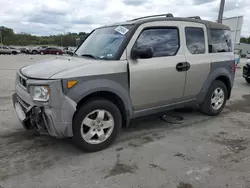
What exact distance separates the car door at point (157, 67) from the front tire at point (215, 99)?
37.1 inches

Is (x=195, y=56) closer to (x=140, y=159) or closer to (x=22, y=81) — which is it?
(x=140, y=159)

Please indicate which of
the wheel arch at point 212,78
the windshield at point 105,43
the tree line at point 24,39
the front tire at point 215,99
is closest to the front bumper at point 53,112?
the windshield at point 105,43

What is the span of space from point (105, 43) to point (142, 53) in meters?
0.75

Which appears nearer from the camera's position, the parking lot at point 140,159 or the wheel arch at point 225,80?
the parking lot at point 140,159

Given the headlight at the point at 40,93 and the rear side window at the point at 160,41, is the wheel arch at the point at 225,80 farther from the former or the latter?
the headlight at the point at 40,93

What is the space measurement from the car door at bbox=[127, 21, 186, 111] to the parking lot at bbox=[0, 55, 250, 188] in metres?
0.64

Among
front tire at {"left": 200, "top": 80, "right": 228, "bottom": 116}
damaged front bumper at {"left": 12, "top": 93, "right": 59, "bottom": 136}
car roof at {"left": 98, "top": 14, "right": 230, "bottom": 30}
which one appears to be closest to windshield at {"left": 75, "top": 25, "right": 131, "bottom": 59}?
car roof at {"left": 98, "top": 14, "right": 230, "bottom": 30}

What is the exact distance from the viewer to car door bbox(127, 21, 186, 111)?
3600 mm

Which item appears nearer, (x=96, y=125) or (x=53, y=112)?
(x=53, y=112)

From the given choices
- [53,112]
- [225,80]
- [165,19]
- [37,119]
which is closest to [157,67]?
[165,19]

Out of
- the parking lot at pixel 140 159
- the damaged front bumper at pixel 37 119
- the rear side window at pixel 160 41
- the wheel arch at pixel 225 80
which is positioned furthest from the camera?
the wheel arch at pixel 225 80

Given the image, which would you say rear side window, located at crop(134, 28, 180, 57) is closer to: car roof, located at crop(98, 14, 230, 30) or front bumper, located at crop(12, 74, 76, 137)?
car roof, located at crop(98, 14, 230, 30)

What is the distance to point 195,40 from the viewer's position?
4.38 m

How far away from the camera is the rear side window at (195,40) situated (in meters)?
4.26
